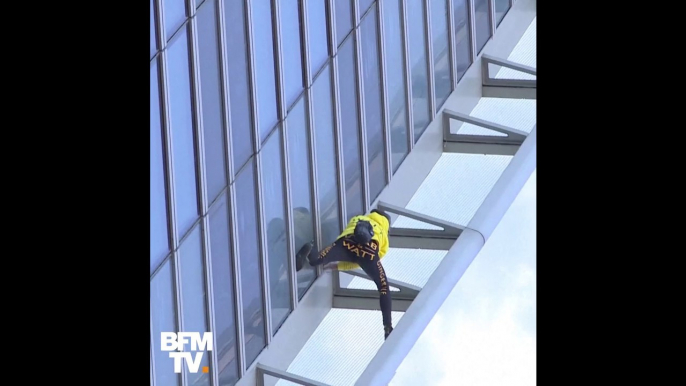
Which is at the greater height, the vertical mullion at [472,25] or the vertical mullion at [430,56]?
the vertical mullion at [472,25]

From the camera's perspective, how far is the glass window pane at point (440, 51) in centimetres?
2316

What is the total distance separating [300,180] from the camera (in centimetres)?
1903

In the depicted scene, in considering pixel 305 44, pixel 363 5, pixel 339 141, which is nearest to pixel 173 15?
pixel 305 44

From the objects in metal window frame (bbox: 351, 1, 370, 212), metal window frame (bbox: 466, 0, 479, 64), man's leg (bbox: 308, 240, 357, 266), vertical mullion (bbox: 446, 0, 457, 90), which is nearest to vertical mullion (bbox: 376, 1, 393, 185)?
metal window frame (bbox: 351, 1, 370, 212)

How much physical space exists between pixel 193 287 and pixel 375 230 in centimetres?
339

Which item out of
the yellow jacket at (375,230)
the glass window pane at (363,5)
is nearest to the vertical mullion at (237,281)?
the yellow jacket at (375,230)

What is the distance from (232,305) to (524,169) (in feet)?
23.8

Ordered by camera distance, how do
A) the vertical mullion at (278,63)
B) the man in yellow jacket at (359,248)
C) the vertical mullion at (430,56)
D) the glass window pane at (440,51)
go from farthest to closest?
the glass window pane at (440,51), the vertical mullion at (430,56), the man in yellow jacket at (359,248), the vertical mullion at (278,63)

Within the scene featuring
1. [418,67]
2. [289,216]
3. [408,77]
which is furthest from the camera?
[418,67]

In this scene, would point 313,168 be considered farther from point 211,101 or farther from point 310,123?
point 211,101

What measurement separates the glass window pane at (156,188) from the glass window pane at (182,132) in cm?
24

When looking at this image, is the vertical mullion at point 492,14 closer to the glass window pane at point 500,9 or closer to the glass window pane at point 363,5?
the glass window pane at point 500,9
